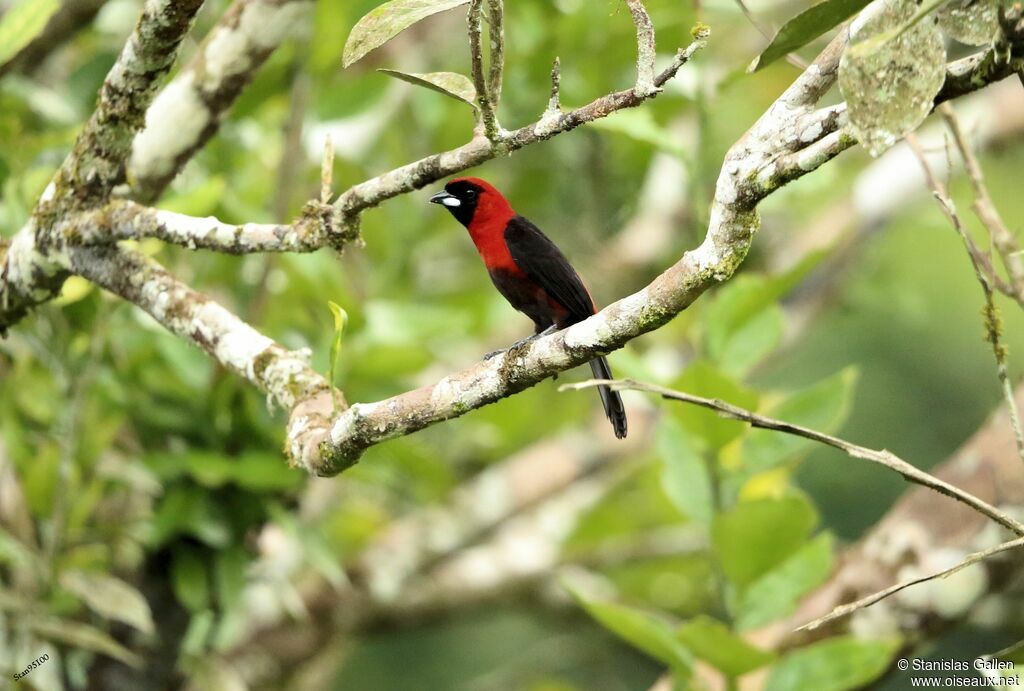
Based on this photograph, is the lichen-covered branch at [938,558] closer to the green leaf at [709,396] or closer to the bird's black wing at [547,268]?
the green leaf at [709,396]

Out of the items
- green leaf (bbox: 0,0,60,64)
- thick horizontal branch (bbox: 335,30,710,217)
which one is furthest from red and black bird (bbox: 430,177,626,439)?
green leaf (bbox: 0,0,60,64)

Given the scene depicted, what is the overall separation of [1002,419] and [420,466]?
184cm

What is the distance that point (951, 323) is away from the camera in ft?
28.3

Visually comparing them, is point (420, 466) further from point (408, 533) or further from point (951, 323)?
point (951, 323)

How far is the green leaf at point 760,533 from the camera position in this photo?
296 cm

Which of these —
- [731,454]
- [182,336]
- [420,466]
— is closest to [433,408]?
[182,336]

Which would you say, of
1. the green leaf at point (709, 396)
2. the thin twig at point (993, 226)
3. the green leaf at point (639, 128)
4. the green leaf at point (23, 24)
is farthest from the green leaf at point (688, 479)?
the green leaf at point (23, 24)

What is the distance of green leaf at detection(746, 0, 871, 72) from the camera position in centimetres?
159

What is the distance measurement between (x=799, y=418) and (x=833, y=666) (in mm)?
647

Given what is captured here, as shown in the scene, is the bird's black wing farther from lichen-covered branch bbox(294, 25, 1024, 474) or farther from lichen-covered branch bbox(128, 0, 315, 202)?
lichen-covered branch bbox(294, 25, 1024, 474)

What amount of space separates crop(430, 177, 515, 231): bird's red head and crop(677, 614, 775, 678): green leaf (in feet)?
4.05

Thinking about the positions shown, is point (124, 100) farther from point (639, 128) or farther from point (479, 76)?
point (639, 128)

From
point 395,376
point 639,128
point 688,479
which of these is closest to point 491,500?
point 395,376

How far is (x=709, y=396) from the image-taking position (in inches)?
114
